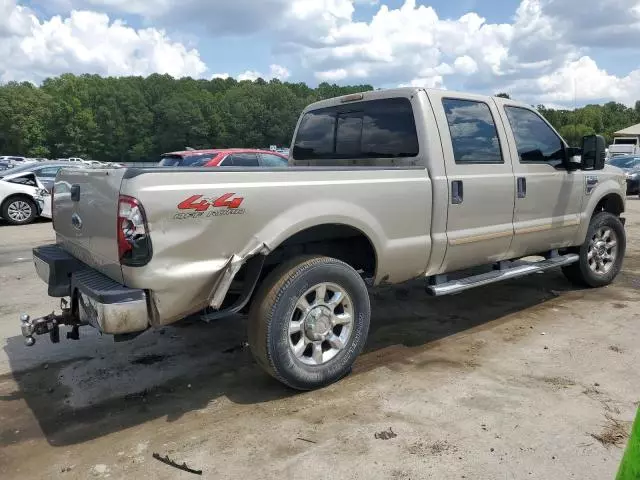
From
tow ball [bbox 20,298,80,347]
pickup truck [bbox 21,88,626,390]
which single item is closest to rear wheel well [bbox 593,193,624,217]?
pickup truck [bbox 21,88,626,390]

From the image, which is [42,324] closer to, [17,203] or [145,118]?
[17,203]

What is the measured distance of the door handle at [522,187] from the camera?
500 cm

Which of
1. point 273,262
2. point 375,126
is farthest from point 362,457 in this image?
point 375,126

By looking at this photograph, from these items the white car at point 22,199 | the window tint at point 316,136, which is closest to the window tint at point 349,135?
the window tint at point 316,136

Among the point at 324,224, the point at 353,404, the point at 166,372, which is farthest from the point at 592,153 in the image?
the point at 166,372

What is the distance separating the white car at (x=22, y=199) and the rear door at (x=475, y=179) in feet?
36.2

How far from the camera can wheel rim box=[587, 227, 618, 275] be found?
6.19 m

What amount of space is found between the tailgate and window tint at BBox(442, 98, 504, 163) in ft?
8.76

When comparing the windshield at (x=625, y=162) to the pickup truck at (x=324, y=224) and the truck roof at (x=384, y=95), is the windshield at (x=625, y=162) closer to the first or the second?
the pickup truck at (x=324, y=224)

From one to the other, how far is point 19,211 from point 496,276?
11.7m

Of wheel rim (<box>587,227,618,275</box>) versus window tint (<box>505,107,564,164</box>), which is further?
wheel rim (<box>587,227,618,275</box>)

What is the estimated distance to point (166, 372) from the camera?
415cm

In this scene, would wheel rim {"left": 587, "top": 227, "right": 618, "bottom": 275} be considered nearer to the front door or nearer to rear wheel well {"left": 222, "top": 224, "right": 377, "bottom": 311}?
the front door

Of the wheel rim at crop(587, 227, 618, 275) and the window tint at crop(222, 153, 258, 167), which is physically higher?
the window tint at crop(222, 153, 258, 167)
